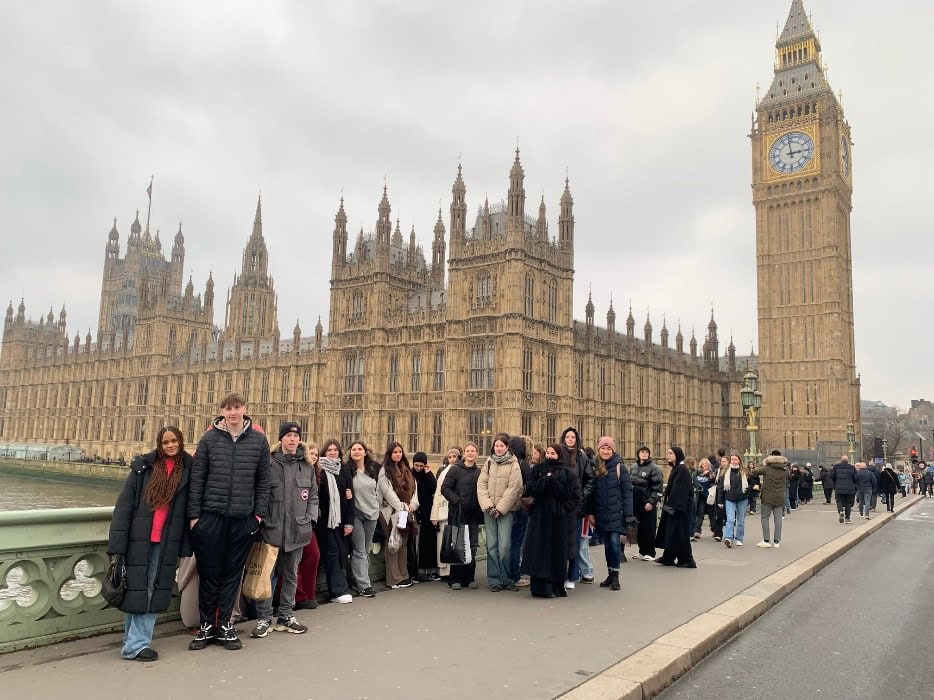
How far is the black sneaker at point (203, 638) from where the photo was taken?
5918mm

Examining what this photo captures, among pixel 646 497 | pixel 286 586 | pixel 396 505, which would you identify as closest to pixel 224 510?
pixel 286 586

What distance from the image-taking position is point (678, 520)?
10.9 meters

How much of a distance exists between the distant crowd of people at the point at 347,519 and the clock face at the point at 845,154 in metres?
65.0

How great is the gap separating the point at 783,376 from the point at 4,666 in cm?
6687

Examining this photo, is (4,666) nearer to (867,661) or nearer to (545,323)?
(867,661)

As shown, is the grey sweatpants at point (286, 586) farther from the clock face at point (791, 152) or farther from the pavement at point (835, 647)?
the clock face at point (791, 152)

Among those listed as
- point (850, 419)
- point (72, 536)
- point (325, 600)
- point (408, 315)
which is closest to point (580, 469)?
point (325, 600)

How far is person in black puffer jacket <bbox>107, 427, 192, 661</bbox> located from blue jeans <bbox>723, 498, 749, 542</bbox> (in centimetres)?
1082

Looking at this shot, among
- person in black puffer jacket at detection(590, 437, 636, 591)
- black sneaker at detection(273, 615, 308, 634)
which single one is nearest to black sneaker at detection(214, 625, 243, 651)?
black sneaker at detection(273, 615, 308, 634)

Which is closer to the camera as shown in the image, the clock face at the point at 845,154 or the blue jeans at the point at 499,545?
the blue jeans at the point at 499,545

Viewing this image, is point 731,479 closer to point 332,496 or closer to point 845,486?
point 845,486

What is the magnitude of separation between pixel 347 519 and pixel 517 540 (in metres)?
2.43

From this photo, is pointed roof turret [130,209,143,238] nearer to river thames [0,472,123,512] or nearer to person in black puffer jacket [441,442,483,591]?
river thames [0,472,123,512]

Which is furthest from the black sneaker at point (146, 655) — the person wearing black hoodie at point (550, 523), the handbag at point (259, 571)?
the person wearing black hoodie at point (550, 523)
